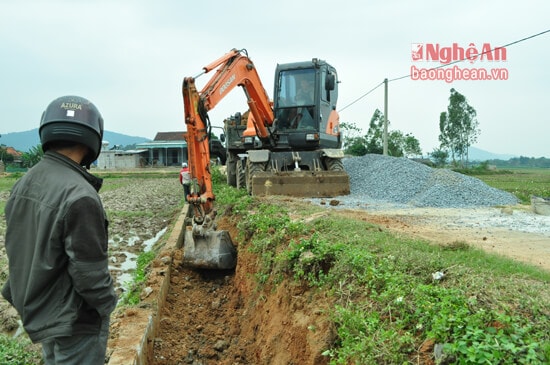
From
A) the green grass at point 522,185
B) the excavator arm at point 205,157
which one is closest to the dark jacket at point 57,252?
the excavator arm at point 205,157

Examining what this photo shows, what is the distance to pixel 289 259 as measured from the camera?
511 centimetres

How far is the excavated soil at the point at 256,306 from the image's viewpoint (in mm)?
4359

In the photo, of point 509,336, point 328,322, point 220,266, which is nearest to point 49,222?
point 328,322

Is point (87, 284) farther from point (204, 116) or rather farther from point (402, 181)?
point (402, 181)

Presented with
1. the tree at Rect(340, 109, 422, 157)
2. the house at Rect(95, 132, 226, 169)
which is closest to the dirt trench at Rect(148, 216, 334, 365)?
the tree at Rect(340, 109, 422, 157)

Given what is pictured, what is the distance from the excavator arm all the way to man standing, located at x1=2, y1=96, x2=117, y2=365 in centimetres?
496

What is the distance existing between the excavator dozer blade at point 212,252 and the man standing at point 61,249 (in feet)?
16.2

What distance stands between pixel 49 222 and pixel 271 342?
2864 mm

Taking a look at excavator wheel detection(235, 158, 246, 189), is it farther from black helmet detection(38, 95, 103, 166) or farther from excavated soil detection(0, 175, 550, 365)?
black helmet detection(38, 95, 103, 166)

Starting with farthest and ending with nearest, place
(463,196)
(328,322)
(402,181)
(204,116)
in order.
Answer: (402,181) → (463,196) → (204,116) → (328,322)

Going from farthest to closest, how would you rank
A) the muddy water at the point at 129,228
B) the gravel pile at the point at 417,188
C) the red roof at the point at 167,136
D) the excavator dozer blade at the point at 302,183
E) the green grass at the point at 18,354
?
the red roof at the point at 167,136 → the excavator dozer blade at the point at 302,183 → the gravel pile at the point at 417,188 → the muddy water at the point at 129,228 → the green grass at the point at 18,354

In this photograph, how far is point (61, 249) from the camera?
8.33 ft

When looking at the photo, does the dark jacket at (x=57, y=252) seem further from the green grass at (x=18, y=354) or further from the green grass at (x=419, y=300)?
the green grass at (x=18, y=354)

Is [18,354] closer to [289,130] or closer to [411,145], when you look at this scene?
[289,130]
